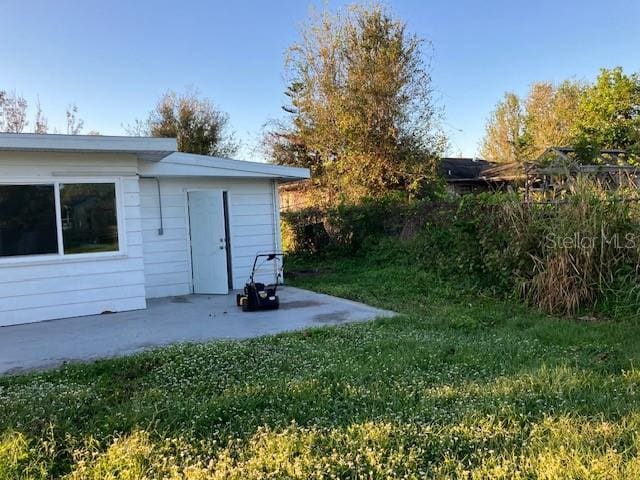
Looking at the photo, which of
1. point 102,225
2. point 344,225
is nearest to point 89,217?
point 102,225

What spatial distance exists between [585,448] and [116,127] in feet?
69.0

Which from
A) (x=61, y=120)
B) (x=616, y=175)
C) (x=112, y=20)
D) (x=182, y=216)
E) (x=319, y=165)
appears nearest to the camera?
(x=616, y=175)

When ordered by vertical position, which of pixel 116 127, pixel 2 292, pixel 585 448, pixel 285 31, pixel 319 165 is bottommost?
pixel 585 448

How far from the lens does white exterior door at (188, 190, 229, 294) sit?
8.34m

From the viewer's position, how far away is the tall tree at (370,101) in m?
13.5

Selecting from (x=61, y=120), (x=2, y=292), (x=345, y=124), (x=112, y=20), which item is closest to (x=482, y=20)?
(x=345, y=124)

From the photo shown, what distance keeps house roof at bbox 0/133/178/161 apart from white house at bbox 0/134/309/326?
1 cm

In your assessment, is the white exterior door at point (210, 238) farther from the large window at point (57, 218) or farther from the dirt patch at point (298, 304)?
the large window at point (57, 218)

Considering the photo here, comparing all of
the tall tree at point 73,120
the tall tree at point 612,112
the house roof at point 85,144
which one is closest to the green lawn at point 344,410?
the house roof at point 85,144

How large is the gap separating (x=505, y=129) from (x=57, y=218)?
1052 inches

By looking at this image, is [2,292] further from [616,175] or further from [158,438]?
[616,175]

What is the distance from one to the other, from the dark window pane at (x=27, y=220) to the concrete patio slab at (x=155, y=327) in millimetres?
1034

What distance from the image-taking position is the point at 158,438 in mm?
2883

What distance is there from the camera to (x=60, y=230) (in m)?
6.61
